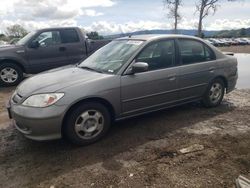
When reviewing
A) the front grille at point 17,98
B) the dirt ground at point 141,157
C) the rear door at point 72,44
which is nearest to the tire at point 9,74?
the rear door at point 72,44

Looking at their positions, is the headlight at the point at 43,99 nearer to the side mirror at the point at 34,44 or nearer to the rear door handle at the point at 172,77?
the rear door handle at the point at 172,77

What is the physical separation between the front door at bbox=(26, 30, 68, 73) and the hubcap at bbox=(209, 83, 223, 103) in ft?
18.0

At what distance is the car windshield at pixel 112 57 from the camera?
4.79 m

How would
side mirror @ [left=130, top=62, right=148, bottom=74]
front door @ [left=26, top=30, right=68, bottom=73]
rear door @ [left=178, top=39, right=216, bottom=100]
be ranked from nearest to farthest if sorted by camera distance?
side mirror @ [left=130, top=62, right=148, bottom=74] → rear door @ [left=178, top=39, right=216, bottom=100] → front door @ [left=26, top=30, right=68, bottom=73]

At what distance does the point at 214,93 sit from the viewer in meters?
6.10

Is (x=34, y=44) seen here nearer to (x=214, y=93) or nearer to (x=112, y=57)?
(x=112, y=57)

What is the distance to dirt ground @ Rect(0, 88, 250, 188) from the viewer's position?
11.3ft

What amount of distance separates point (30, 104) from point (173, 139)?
221 cm

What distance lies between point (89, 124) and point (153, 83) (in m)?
1.33

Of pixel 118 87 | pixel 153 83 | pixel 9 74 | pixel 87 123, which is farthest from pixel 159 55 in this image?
pixel 9 74

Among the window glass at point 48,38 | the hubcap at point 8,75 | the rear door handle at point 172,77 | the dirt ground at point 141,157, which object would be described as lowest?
the dirt ground at point 141,157

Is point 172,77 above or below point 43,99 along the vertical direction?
above

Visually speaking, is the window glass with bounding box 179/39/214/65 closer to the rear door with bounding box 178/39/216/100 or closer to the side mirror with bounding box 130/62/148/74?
the rear door with bounding box 178/39/216/100

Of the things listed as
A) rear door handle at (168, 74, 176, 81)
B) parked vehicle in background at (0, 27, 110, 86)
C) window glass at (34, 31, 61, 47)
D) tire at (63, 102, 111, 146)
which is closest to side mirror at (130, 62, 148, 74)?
rear door handle at (168, 74, 176, 81)
